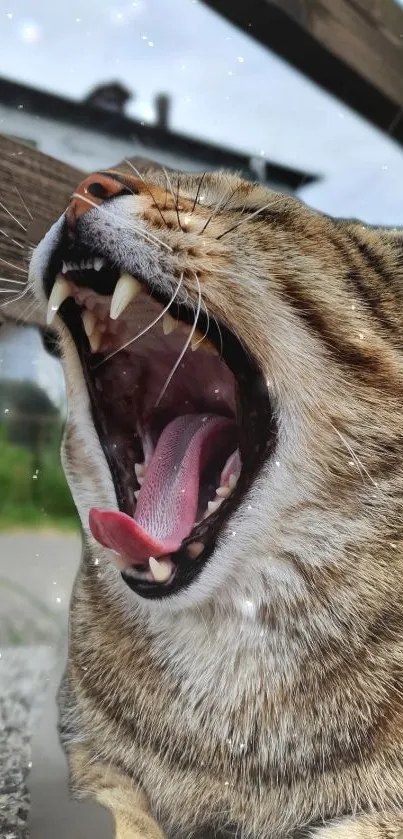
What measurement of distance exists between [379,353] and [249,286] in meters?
0.12

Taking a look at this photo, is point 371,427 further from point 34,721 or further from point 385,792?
point 34,721

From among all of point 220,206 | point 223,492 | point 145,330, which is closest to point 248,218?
point 220,206

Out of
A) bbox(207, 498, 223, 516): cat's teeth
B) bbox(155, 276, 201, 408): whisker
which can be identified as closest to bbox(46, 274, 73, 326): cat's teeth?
bbox(155, 276, 201, 408): whisker

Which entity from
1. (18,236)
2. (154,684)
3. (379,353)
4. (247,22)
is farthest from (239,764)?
(247,22)

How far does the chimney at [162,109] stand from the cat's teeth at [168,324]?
225mm

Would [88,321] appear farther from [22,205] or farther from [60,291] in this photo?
[22,205]

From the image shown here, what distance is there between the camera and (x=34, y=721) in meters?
0.67

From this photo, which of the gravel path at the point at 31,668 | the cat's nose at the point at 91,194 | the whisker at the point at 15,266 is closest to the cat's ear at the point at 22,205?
the whisker at the point at 15,266

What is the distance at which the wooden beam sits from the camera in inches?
27.4

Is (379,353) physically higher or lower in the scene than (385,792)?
higher

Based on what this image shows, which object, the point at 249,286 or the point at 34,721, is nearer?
the point at 249,286

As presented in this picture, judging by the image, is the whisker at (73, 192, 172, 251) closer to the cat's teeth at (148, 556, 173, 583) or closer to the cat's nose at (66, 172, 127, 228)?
the cat's nose at (66, 172, 127, 228)

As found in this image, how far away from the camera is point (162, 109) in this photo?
2.27ft

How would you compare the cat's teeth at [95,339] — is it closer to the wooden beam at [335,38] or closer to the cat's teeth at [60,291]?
the cat's teeth at [60,291]
